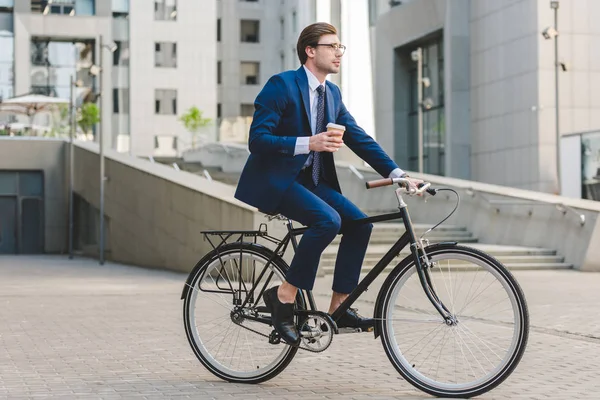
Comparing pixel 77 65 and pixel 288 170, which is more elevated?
pixel 77 65

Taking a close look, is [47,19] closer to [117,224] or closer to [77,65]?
[77,65]

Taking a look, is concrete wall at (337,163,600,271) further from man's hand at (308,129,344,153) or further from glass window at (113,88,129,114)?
glass window at (113,88,129,114)

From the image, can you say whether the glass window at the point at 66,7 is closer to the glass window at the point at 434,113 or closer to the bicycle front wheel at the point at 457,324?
→ the glass window at the point at 434,113

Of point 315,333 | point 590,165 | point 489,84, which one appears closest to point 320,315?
point 315,333

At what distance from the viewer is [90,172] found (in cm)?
3183

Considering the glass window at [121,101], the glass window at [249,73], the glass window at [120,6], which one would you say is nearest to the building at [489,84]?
the glass window at [120,6]

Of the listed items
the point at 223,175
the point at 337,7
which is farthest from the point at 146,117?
the point at 223,175

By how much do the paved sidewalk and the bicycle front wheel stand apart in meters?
0.19

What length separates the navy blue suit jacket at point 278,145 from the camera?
5.84 m

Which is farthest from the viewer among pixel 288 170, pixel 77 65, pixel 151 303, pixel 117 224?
pixel 77 65

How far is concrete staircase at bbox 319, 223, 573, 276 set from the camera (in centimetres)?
1733

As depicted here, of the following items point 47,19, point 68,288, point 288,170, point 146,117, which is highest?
point 47,19

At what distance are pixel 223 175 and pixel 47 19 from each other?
4051 centimetres

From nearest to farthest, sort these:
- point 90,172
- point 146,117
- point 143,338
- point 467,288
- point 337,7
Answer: point 467,288 → point 143,338 → point 90,172 → point 337,7 → point 146,117
